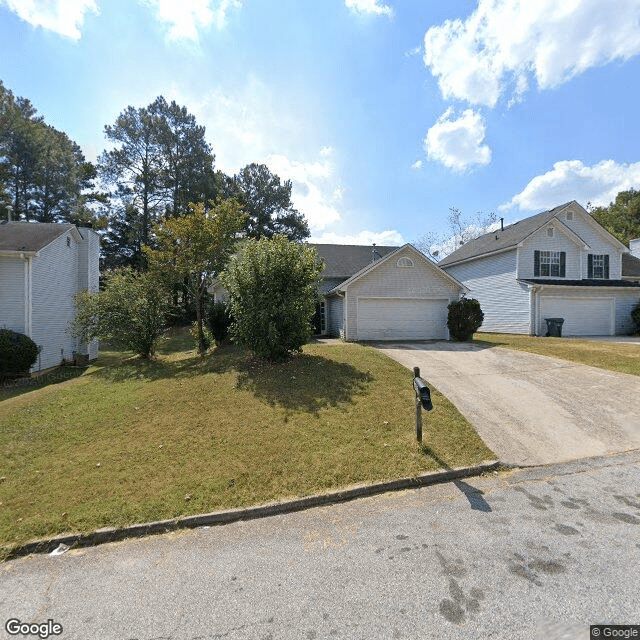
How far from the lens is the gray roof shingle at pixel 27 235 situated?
12.6m

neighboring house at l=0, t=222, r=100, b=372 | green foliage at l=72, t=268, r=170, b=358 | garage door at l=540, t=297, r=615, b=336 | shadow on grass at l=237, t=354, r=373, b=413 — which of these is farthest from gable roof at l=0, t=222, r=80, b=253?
garage door at l=540, t=297, r=615, b=336

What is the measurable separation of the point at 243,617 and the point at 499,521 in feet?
8.26

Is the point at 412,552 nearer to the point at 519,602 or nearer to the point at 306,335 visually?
the point at 519,602

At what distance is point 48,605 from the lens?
255 cm

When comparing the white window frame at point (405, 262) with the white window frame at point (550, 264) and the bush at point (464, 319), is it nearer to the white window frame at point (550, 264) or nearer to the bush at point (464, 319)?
the bush at point (464, 319)

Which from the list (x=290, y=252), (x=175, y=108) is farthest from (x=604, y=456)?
(x=175, y=108)

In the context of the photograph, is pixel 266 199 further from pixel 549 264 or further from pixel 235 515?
pixel 235 515

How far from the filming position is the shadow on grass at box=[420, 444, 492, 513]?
12.2ft

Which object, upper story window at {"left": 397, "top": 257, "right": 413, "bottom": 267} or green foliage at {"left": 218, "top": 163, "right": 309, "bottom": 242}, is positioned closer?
upper story window at {"left": 397, "top": 257, "right": 413, "bottom": 267}

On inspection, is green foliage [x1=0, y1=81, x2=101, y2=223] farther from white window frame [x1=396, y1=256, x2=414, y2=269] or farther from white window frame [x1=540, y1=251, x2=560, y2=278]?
white window frame [x1=540, y1=251, x2=560, y2=278]

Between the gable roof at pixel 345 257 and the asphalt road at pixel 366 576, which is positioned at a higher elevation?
the gable roof at pixel 345 257

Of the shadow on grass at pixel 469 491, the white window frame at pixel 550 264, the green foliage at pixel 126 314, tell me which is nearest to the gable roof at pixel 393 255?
the green foliage at pixel 126 314

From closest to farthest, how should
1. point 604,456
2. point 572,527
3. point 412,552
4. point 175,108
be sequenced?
point 412,552 < point 572,527 < point 604,456 < point 175,108

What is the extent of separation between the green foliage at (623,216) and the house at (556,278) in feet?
79.1
